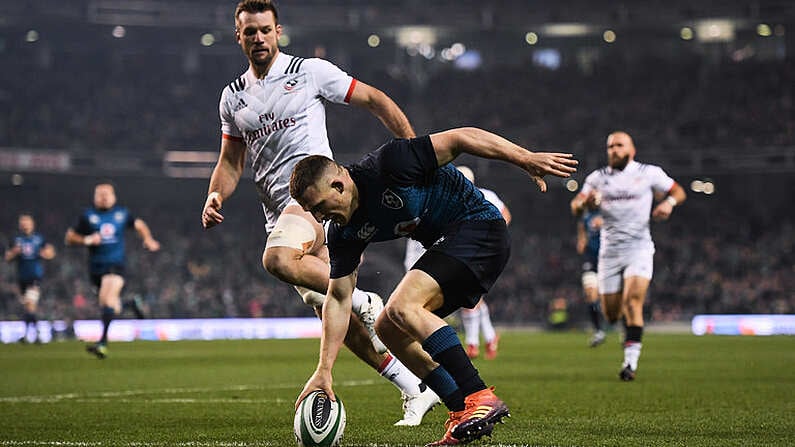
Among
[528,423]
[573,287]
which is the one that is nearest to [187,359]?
[528,423]

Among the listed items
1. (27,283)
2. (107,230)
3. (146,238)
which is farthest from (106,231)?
(27,283)

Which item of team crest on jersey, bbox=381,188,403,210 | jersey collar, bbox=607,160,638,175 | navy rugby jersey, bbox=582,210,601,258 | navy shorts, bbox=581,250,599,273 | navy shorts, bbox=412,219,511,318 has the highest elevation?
team crest on jersey, bbox=381,188,403,210

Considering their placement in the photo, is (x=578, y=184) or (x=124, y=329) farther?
(x=578, y=184)

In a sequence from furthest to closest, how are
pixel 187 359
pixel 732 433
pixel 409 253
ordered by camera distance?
pixel 187 359
pixel 409 253
pixel 732 433

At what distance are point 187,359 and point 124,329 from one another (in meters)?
14.1

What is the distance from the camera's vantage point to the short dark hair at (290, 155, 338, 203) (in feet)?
17.9

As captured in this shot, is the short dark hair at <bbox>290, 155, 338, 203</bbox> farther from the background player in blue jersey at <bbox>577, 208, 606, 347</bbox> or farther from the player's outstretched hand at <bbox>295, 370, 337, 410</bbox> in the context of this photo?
the background player in blue jersey at <bbox>577, 208, 606, 347</bbox>

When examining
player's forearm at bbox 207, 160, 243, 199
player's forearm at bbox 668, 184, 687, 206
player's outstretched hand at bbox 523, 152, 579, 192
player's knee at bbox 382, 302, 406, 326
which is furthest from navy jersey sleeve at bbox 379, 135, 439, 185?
player's forearm at bbox 668, 184, 687, 206

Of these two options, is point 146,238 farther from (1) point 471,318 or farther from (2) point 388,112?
(2) point 388,112

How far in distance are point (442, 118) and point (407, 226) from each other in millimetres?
40844

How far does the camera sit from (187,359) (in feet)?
57.8

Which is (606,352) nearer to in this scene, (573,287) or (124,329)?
(124,329)

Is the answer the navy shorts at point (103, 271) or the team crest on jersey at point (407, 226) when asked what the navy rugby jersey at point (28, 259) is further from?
the team crest on jersey at point (407, 226)

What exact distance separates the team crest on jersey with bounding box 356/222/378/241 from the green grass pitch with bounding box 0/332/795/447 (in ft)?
3.69
